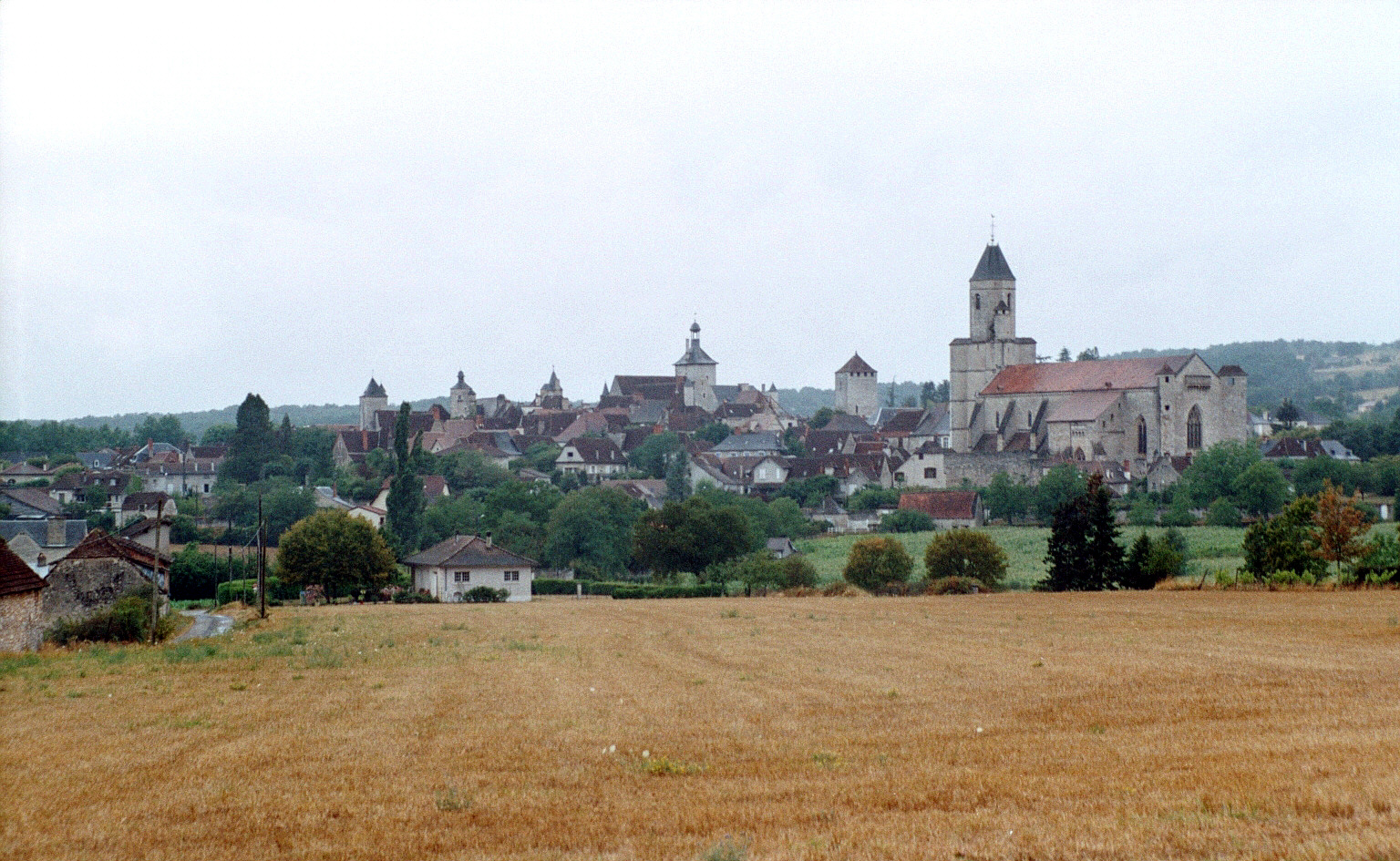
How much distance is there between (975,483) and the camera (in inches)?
4304

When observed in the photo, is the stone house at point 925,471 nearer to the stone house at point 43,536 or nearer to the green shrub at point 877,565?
the green shrub at point 877,565

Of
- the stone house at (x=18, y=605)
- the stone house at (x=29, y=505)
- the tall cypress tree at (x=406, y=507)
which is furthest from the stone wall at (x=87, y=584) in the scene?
the tall cypress tree at (x=406, y=507)

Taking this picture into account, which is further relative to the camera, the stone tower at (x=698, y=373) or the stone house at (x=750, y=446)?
the stone tower at (x=698, y=373)

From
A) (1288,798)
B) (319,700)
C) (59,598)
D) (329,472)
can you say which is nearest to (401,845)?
(1288,798)

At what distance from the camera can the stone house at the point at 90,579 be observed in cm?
3628

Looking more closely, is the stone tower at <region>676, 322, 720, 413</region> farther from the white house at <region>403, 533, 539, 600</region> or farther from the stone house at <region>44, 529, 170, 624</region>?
the stone house at <region>44, 529, 170, 624</region>

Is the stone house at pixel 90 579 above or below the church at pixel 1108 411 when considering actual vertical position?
below

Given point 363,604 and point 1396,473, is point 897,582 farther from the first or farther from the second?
point 1396,473

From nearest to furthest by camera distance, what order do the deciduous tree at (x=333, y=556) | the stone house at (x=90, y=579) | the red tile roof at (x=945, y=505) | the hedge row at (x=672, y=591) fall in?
the stone house at (x=90, y=579)
the hedge row at (x=672, y=591)
the deciduous tree at (x=333, y=556)
the red tile roof at (x=945, y=505)

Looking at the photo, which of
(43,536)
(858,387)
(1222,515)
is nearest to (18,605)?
(43,536)

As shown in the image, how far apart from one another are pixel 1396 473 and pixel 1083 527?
178ft

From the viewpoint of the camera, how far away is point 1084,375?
4353 inches

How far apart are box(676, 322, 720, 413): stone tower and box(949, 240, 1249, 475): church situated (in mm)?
76090

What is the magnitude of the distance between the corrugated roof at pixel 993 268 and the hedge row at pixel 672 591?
68617 millimetres
